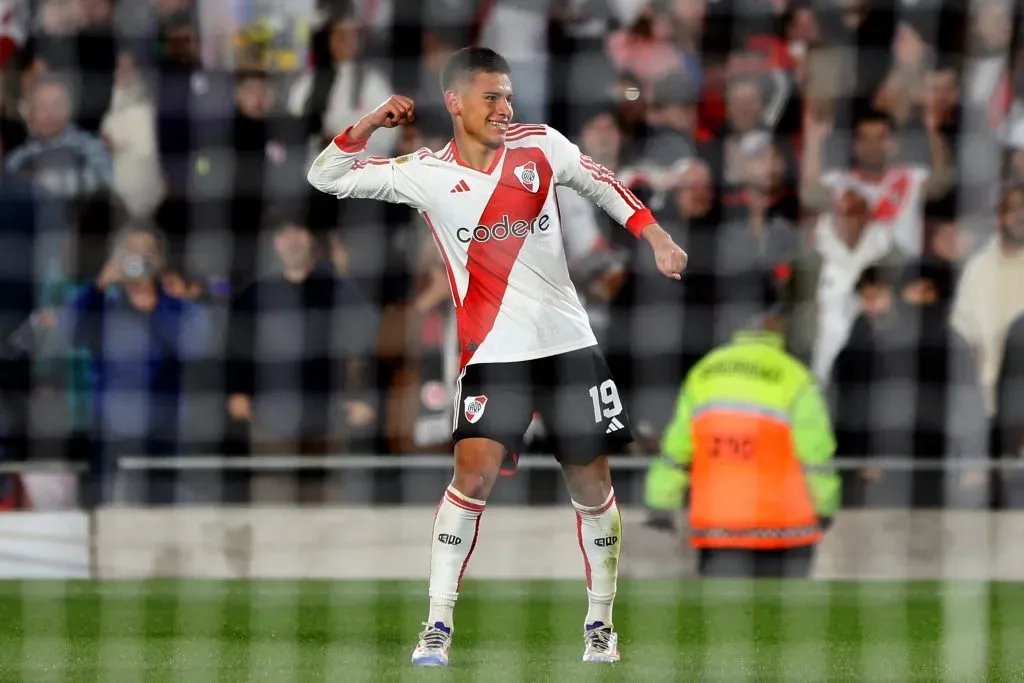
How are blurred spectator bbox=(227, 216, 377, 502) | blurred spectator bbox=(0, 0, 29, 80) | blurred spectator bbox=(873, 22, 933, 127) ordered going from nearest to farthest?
blurred spectator bbox=(227, 216, 377, 502)
blurred spectator bbox=(873, 22, 933, 127)
blurred spectator bbox=(0, 0, 29, 80)

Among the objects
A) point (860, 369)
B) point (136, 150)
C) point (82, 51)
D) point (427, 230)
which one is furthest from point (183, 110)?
point (860, 369)

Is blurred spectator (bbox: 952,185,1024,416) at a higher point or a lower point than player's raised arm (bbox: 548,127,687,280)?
lower

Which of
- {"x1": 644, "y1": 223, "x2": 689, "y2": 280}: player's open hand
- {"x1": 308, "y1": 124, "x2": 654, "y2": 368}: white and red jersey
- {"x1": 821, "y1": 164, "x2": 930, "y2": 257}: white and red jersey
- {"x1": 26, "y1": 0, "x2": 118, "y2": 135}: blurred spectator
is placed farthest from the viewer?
{"x1": 26, "y1": 0, "x2": 118, "y2": 135}: blurred spectator

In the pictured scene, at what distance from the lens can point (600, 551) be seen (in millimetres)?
5812

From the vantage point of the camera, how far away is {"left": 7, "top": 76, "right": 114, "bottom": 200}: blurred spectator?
398 inches

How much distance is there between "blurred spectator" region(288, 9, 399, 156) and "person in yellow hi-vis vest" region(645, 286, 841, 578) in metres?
2.82

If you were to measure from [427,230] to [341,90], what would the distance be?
1.04m

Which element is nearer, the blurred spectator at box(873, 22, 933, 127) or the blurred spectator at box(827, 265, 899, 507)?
the blurred spectator at box(827, 265, 899, 507)

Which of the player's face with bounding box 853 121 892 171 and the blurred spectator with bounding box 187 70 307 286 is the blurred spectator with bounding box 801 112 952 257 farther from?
the blurred spectator with bounding box 187 70 307 286

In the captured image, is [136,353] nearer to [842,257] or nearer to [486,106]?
[842,257]

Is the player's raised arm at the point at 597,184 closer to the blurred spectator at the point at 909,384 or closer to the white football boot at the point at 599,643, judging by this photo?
the white football boot at the point at 599,643

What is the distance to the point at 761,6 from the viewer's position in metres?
10.6

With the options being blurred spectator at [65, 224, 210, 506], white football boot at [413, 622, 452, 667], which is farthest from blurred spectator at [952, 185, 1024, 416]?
white football boot at [413, 622, 452, 667]

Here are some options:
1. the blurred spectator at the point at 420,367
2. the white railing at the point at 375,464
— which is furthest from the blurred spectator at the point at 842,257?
the blurred spectator at the point at 420,367
